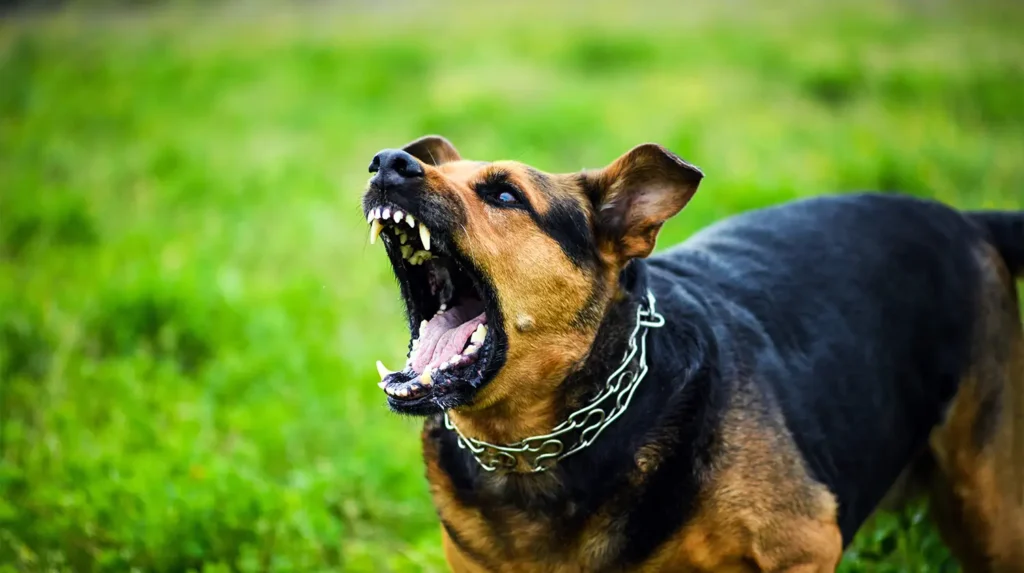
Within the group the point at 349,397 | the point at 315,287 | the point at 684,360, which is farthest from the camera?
the point at 315,287

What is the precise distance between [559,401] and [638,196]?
2.54 feet

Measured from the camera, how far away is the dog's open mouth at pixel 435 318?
3238mm

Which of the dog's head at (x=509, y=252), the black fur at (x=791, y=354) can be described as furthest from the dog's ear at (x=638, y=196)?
the black fur at (x=791, y=354)

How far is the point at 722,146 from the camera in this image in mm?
9477

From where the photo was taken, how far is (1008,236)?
13.7 ft

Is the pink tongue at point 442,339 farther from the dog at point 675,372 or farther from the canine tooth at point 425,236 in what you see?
the canine tooth at point 425,236

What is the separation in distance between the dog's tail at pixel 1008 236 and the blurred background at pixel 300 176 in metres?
1.18

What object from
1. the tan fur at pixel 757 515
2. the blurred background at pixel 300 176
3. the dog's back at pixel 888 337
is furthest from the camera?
the blurred background at pixel 300 176

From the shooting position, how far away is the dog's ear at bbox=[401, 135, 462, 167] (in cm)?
410

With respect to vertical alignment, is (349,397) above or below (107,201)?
below

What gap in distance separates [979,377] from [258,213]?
618 cm

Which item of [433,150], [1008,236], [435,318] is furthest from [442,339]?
Answer: [1008,236]

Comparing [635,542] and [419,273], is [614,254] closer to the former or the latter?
[419,273]

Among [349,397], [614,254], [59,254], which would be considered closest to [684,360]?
[614,254]
